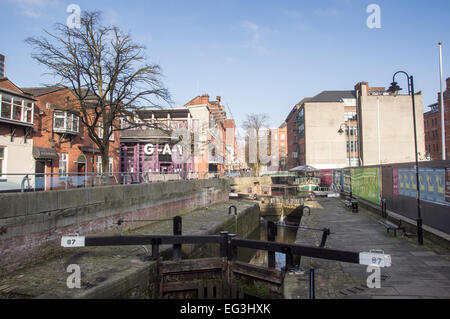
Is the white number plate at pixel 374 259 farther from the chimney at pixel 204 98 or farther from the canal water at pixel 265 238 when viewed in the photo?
the chimney at pixel 204 98

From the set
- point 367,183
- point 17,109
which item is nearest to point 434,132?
point 367,183

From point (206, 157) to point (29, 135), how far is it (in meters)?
26.3

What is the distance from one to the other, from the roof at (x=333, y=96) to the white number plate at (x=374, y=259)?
200 feet

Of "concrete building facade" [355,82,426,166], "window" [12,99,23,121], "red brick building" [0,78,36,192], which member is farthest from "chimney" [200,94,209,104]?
"window" [12,99,23,121]

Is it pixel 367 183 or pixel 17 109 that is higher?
pixel 17 109

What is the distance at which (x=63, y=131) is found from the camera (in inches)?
825

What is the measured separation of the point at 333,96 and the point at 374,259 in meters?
64.4

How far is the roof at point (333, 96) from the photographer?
62275mm

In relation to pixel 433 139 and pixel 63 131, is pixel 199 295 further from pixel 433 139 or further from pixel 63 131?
pixel 433 139

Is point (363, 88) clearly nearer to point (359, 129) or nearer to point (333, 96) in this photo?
point (359, 129)

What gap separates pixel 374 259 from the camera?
5539 millimetres

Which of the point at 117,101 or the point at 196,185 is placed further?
the point at 196,185
